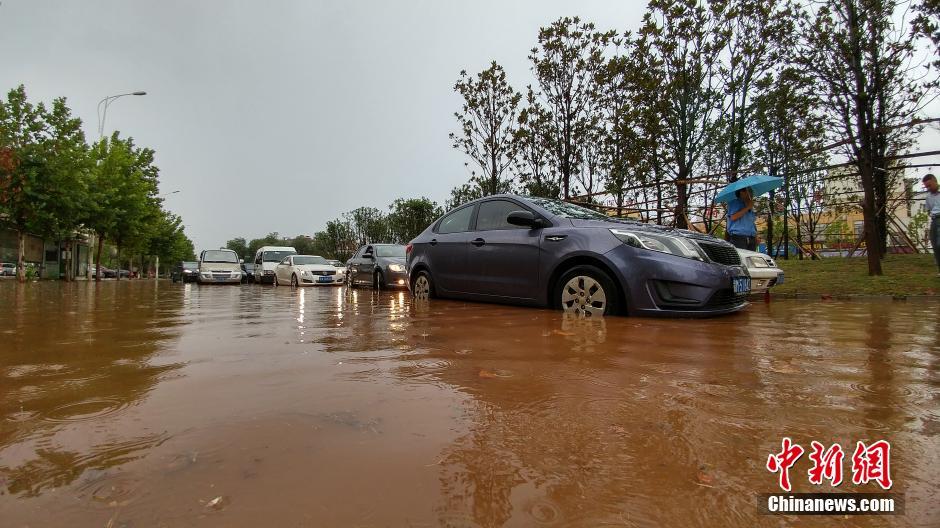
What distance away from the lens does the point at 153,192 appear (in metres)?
31.1

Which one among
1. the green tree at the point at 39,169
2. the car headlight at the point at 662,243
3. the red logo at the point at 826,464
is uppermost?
the green tree at the point at 39,169

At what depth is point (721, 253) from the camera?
16.3ft

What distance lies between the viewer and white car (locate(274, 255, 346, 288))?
16.5m

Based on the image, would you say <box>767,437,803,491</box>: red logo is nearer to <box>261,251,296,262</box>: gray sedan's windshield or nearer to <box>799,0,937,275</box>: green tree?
<box>799,0,937,275</box>: green tree

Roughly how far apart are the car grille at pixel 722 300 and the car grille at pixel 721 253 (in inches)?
13.5

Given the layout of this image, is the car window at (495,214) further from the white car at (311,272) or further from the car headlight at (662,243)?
the white car at (311,272)

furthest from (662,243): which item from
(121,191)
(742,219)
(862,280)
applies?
(121,191)

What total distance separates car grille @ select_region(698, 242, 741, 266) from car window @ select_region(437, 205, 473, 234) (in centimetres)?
287

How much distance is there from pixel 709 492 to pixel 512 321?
3202mm

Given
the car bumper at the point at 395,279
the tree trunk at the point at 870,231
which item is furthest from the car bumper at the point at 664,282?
the car bumper at the point at 395,279

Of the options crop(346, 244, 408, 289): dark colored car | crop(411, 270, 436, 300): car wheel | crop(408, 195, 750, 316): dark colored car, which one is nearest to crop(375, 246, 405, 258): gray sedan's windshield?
crop(346, 244, 408, 289): dark colored car

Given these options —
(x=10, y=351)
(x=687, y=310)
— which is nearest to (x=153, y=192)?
(x=10, y=351)

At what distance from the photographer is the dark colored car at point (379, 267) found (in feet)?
37.7

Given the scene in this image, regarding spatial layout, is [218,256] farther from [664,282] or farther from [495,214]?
[664,282]
